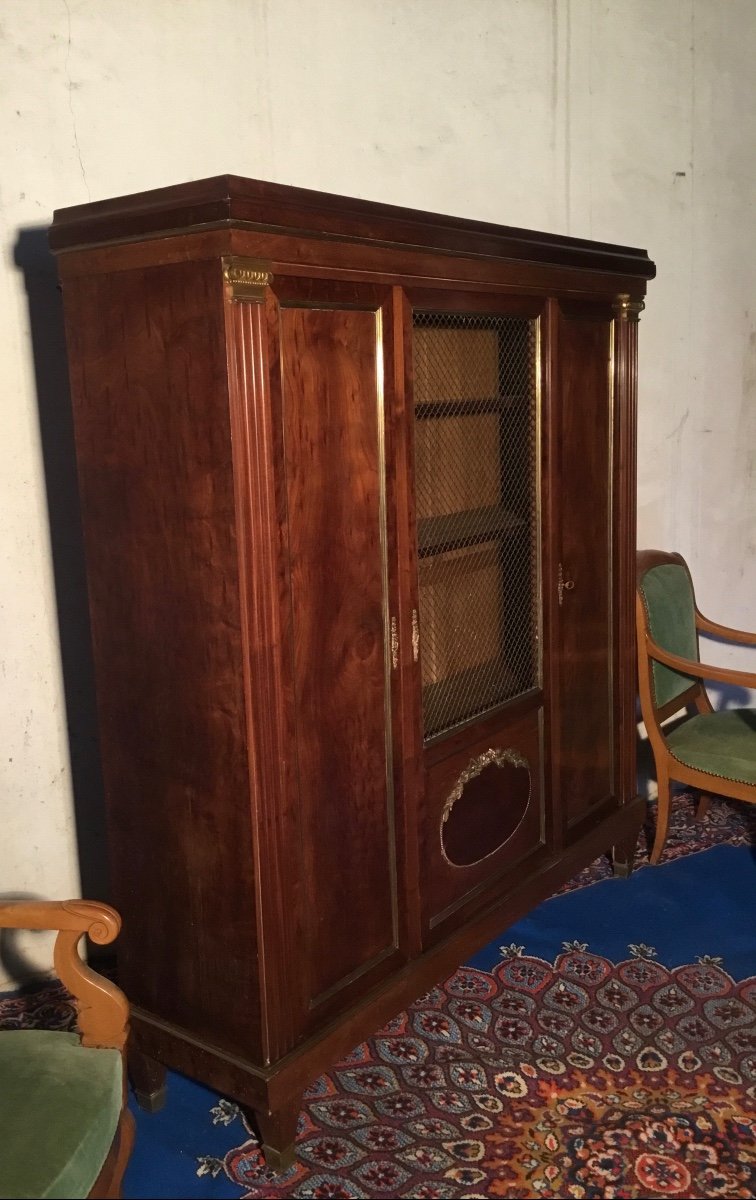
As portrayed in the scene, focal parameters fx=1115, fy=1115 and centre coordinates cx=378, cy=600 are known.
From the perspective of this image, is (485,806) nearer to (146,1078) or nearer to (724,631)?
(146,1078)

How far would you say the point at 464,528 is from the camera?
2297mm

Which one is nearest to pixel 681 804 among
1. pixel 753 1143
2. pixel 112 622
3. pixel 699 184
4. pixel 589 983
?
pixel 589 983

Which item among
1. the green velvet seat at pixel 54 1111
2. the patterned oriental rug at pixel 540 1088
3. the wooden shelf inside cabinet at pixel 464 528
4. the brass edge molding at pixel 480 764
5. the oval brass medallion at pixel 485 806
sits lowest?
the patterned oriental rug at pixel 540 1088

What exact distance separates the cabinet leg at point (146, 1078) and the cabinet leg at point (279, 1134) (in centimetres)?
25

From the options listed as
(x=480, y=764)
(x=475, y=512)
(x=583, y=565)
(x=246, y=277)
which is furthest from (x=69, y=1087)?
(x=583, y=565)

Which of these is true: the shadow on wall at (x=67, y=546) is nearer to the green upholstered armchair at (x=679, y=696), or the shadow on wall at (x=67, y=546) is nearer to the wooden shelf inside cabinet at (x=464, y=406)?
the wooden shelf inside cabinet at (x=464, y=406)

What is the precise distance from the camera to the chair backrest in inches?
119

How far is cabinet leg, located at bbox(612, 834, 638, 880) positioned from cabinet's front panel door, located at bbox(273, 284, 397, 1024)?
108cm

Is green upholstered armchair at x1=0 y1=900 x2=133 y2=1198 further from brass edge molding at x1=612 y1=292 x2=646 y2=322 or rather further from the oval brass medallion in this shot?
brass edge molding at x1=612 y1=292 x2=646 y2=322

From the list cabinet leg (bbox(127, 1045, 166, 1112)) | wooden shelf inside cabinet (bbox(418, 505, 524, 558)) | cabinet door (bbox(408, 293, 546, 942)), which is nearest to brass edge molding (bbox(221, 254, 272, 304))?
cabinet door (bbox(408, 293, 546, 942))

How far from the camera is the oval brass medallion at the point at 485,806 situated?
2.27 m

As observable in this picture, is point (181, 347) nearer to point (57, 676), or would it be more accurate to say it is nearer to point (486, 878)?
point (57, 676)

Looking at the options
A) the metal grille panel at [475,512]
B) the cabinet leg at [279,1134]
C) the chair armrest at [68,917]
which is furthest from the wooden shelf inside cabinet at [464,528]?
the cabinet leg at [279,1134]

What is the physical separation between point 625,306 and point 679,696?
1.14m
